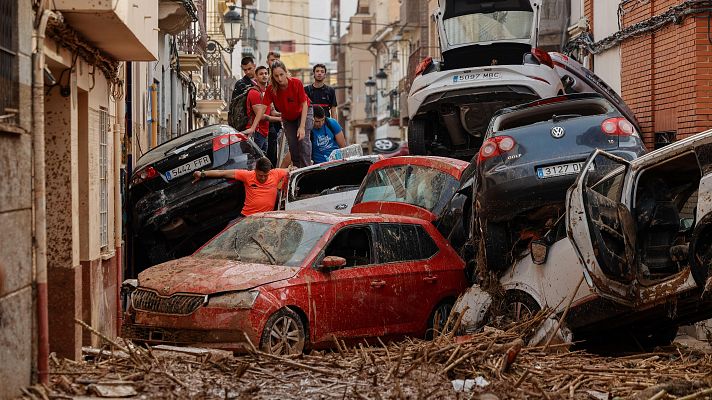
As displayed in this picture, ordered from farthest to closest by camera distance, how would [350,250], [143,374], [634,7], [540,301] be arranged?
[634,7] → [350,250] → [540,301] → [143,374]

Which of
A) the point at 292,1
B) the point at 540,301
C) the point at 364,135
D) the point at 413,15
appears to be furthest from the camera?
the point at 292,1

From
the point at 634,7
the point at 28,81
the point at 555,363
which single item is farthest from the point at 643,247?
the point at 634,7

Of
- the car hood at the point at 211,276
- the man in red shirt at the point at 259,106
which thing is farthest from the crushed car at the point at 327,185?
the car hood at the point at 211,276

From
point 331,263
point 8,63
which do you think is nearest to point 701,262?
point 331,263

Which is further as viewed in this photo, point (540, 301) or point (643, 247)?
point (540, 301)

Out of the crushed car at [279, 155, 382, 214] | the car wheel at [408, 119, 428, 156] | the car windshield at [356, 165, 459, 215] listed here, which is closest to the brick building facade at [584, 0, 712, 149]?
the car wheel at [408, 119, 428, 156]

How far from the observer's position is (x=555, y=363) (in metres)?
10.4

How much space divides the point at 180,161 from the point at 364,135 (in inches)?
3190

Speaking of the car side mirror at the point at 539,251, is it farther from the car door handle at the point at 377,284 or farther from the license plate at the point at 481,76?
the license plate at the point at 481,76

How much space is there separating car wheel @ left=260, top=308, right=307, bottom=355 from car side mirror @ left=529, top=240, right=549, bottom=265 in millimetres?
2086

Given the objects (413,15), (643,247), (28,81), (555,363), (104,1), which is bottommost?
(555,363)

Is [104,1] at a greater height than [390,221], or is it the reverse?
[104,1]

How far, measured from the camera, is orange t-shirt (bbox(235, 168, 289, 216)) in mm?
16078

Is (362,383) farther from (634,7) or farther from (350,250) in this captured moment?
(634,7)
